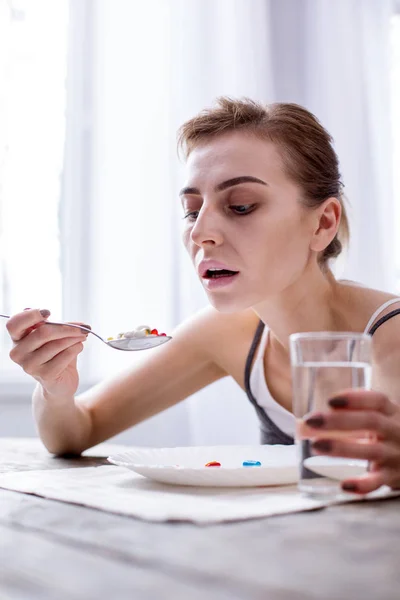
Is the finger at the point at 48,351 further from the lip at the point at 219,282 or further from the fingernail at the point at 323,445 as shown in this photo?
the fingernail at the point at 323,445

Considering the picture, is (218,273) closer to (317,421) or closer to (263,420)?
(263,420)

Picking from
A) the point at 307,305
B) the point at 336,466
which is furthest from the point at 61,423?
the point at 336,466

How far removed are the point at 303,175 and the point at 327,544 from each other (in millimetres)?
944

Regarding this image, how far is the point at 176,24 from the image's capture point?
2828 mm

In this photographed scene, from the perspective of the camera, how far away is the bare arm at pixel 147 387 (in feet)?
5.05

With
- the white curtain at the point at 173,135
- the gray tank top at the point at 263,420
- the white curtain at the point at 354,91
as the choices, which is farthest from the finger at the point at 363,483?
the white curtain at the point at 354,91

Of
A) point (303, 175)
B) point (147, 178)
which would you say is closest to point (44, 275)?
point (147, 178)

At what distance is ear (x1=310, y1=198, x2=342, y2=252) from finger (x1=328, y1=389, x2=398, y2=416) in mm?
764

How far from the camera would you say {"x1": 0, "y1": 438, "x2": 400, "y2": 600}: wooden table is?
1.62 ft

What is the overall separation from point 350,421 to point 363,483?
0.07m

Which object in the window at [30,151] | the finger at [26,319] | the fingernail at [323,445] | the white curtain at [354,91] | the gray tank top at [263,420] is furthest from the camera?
the white curtain at [354,91]

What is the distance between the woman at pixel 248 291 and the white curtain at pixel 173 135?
100 cm

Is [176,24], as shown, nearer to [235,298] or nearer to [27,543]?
[235,298]

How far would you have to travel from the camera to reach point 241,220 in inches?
52.1
